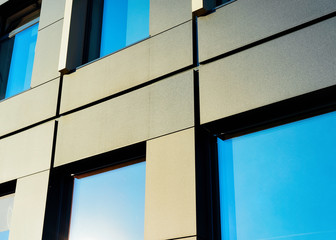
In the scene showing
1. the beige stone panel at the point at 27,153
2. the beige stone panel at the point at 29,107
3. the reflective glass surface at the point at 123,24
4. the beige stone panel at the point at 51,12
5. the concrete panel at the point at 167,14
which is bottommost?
the beige stone panel at the point at 27,153

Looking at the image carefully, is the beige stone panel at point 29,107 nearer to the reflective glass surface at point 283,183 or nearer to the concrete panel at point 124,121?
the concrete panel at point 124,121

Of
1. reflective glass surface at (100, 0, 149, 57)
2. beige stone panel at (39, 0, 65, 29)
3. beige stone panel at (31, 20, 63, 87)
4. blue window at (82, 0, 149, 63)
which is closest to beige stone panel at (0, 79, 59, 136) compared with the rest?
beige stone panel at (31, 20, 63, 87)

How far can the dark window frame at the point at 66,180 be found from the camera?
7.81m

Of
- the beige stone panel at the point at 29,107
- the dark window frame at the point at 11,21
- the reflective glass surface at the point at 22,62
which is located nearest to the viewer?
the beige stone panel at the point at 29,107

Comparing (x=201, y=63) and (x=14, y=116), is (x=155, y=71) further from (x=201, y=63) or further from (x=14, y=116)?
(x=14, y=116)

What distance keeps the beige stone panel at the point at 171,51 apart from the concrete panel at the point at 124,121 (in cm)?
21

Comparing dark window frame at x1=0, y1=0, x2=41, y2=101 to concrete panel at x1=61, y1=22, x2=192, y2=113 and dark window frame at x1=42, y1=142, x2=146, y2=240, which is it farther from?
dark window frame at x1=42, y1=142, x2=146, y2=240

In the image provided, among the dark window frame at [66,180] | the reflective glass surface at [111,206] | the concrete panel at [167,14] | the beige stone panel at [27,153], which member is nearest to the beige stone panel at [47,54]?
the beige stone panel at [27,153]

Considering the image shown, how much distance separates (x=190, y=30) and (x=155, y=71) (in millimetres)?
793

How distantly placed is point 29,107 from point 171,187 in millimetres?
3750

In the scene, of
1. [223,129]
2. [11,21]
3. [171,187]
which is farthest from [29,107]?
[223,129]

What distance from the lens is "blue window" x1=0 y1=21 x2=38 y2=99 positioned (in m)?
10.4

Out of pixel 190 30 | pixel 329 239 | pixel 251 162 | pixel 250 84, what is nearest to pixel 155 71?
pixel 190 30

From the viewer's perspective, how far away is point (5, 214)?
8.78m
